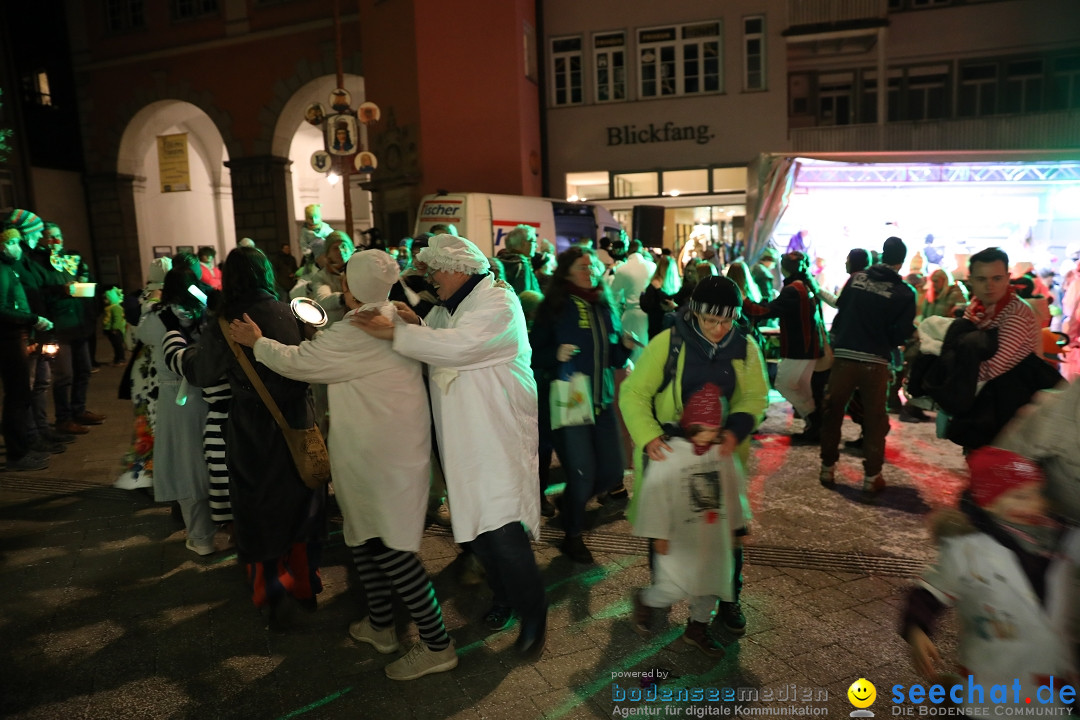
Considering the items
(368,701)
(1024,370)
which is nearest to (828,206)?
(1024,370)

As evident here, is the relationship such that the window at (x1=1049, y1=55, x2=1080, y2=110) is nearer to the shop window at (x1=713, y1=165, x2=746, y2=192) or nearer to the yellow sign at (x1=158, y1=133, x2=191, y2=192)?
the shop window at (x1=713, y1=165, x2=746, y2=192)

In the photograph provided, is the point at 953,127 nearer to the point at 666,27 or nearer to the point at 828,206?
the point at 666,27

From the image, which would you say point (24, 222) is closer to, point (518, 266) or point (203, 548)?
point (203, 548)

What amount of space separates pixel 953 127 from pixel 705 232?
288 inches

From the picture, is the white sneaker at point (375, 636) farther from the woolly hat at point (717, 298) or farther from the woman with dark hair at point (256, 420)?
the woolly hat at point (717, 298)

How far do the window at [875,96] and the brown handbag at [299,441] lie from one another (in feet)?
68.1

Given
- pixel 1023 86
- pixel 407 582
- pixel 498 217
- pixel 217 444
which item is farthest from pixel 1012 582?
pixel 1023 86

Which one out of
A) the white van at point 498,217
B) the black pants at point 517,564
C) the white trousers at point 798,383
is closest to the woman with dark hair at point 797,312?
the white trousers at point 798,383

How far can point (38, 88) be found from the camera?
883 inches

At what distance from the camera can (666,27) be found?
18375mm

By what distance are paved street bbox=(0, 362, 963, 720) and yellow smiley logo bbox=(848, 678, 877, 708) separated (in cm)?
4

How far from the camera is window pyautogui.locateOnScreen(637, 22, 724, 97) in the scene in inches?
720

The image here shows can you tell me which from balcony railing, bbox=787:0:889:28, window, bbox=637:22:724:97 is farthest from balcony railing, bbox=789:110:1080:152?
window, bbox=637:22:724:97

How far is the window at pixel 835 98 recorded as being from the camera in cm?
2030
